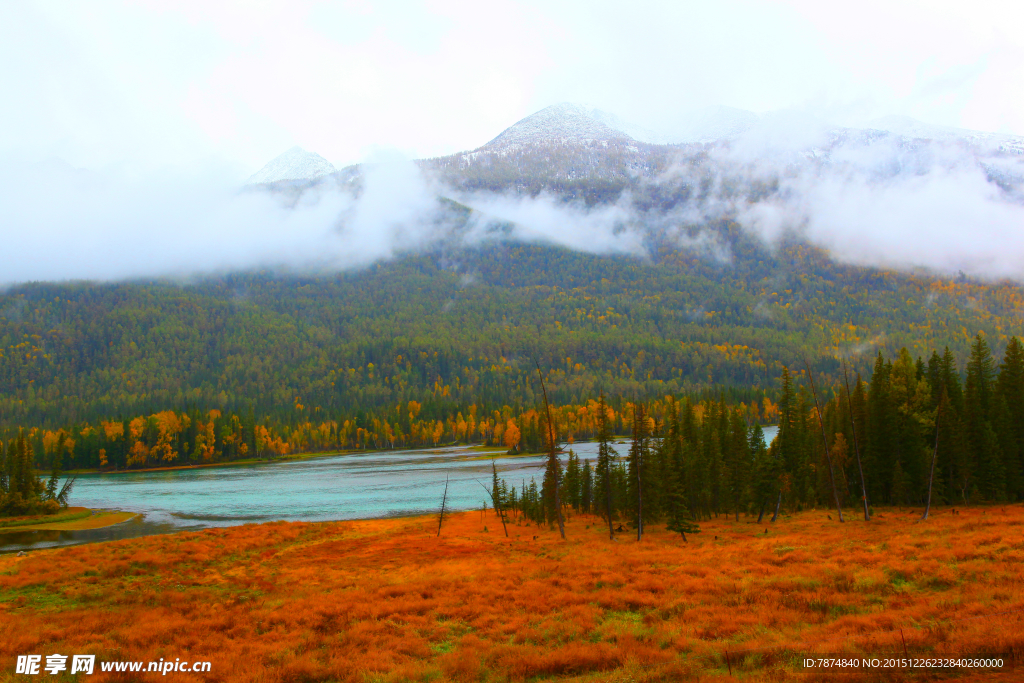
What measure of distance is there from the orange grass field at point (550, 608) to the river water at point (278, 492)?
2868 centimetres

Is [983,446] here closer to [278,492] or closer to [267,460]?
[278,492]

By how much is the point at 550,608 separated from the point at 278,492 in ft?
300

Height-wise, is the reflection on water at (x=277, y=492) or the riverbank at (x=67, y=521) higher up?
the riverbank at (x=67, y=521)

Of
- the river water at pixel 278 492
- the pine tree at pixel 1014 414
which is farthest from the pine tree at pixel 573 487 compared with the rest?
the pine tree at pixel 1014 414

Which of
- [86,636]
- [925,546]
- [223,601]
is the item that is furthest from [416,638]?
[925,546]

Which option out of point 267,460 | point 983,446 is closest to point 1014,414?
point 983,446

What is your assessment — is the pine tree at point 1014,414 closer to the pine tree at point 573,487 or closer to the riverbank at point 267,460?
the pine tree at point 573,487

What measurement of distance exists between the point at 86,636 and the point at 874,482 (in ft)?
209

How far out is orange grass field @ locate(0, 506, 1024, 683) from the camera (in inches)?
571

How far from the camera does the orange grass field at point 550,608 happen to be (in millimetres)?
14508

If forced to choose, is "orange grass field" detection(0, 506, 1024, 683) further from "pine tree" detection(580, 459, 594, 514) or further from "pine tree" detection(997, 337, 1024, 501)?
"pine tree" detection(580, 459, 594, 514)

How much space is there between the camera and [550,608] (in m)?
21.4

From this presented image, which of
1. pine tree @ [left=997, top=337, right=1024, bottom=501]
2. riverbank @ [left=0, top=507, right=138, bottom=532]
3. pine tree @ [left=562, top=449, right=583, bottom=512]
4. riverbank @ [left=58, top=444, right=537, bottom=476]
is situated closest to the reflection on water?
riverbank @ [left=0, top=507, right=138, bottom=532]

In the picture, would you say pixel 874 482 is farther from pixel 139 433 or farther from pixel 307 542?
pixel 139 433
